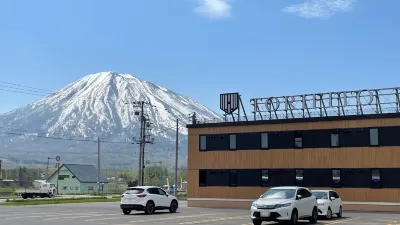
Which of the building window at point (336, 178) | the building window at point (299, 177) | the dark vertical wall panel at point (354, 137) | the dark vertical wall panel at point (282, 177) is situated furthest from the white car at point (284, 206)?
the dark vertical wall panel at point (282, 177)

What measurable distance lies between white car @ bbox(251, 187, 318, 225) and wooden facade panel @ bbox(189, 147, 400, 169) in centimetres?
1574

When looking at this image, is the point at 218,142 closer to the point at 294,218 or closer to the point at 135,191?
the point at 135,191

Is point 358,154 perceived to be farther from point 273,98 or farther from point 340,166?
point 273,98

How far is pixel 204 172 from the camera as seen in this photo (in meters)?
49.1

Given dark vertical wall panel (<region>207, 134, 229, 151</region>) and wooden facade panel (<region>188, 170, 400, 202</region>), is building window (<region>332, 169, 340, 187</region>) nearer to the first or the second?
wooden facade panel (<region>188, 170, 400, 202</region>)

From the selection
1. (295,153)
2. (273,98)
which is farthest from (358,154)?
(273,98)

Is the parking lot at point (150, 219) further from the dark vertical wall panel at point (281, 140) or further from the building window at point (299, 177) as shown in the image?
the dark vertical wall panel at point (281, 140)

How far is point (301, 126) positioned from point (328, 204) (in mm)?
14570

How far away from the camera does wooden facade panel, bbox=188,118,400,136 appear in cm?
4122

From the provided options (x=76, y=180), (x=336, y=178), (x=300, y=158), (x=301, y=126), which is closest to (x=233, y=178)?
(x=300, y=158)

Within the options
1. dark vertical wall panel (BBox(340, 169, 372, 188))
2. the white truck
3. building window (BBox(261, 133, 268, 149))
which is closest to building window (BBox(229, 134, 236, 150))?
building window (BBox(261, 133, 268, 149))

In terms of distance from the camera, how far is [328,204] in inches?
1208

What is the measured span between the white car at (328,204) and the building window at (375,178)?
9.58 m

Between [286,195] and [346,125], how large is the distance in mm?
18586
